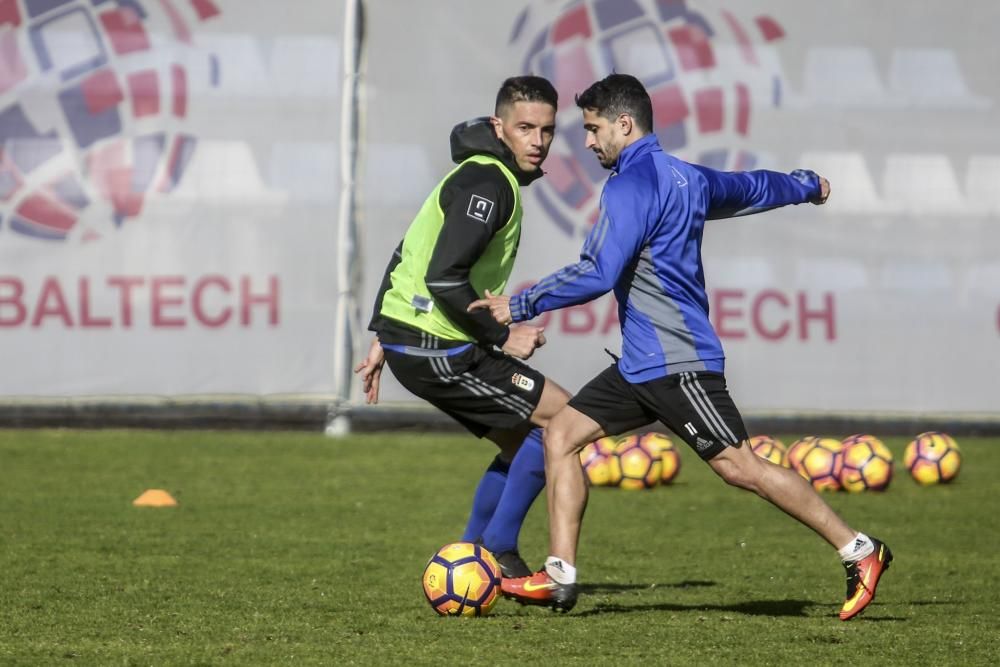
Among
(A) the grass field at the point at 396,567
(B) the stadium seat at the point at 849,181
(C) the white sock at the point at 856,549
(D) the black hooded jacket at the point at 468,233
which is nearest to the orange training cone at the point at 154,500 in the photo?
(A) the grass field at the point at 396,567

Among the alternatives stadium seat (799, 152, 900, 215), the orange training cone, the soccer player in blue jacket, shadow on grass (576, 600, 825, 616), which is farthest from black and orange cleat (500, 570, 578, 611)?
stadium seat (799, 152, 900, 215)

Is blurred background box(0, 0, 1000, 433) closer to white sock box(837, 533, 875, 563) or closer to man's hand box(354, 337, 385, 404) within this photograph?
man's hand box(354, 337, 385, 404)

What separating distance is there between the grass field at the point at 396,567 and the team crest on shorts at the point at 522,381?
3.23 ft

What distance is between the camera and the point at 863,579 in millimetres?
→ 6582

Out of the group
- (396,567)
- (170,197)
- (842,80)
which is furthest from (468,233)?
(842,80)

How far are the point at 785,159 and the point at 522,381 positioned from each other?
8.59 m

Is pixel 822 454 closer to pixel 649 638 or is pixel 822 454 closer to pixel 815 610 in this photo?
pixel 815 610

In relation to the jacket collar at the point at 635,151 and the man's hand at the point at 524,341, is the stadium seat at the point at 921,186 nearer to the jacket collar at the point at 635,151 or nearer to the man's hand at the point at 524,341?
the jacket collar at the point at 635,151

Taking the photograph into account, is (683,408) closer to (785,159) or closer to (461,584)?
(461,584)

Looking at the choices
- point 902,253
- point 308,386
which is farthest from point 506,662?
point 902,253

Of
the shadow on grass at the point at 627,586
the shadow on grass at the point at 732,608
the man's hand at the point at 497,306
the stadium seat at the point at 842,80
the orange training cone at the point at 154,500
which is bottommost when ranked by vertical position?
the orange training cone at the point at 154,500

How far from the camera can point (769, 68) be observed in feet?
50.6

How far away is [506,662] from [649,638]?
79 cm

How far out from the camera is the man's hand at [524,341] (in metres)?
6.83
